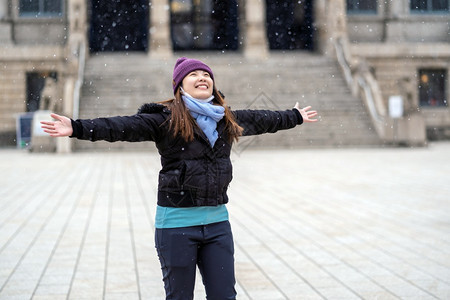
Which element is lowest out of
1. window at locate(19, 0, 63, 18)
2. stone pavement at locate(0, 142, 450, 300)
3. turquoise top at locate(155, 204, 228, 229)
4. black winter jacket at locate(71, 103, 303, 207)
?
stone pavement at locate(0, 142, 450, 300)

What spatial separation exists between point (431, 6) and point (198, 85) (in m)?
35.5

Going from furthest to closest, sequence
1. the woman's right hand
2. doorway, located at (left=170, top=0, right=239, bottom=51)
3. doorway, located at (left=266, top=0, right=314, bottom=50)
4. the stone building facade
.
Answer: doorway, located at (left=266, top=0, right=314, bottom=50)
doorway, located at (left=170, top=0, right=239, bottom=51)
the stone building facade
the woman's right hand

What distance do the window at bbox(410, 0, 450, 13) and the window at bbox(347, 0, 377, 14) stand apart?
6.56 ft

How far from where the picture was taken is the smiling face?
13.3 ft

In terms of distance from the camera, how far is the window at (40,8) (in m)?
34.9

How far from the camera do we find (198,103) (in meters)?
4.02

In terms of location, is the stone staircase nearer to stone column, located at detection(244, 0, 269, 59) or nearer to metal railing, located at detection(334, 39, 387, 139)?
metal railing, located at detection(334, 39, 387, 139)

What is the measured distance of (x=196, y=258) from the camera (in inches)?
161

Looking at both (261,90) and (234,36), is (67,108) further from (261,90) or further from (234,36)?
(234,36)

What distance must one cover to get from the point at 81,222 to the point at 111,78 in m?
20.8

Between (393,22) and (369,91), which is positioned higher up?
(393,22)

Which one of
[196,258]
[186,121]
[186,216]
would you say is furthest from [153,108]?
[196,258]

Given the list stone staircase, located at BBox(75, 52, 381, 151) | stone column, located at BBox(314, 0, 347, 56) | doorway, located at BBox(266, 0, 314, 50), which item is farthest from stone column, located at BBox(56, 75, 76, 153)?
doorway, located at BBox(266, 0, 314, 50)

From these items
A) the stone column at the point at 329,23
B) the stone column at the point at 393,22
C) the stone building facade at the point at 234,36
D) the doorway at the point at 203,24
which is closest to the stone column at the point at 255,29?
the stone building facade at the point at 234,36
